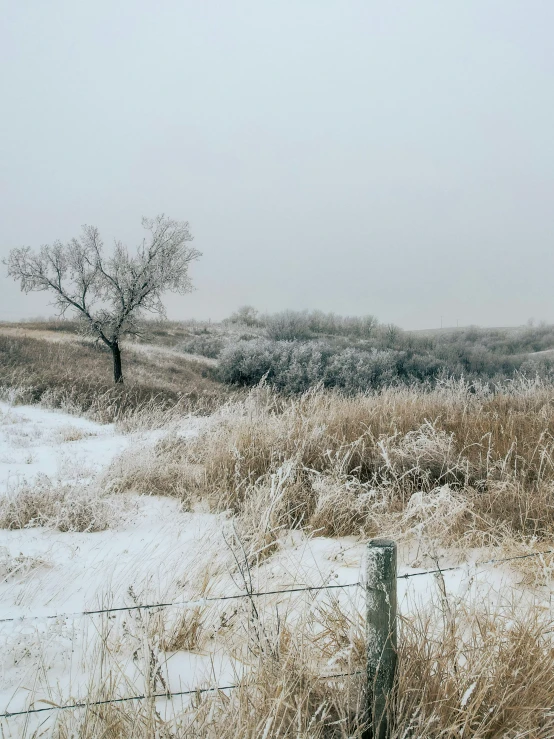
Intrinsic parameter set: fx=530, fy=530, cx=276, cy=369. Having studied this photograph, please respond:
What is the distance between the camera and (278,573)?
3471 mm

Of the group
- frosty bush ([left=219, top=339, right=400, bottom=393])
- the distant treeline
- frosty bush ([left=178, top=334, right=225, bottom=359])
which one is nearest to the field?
the distant treeline

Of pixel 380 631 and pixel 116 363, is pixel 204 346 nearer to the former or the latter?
pixel 116 363

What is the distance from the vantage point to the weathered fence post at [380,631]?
1.82m

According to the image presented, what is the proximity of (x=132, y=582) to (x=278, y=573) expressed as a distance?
932 mm

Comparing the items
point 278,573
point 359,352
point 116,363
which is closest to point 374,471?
point 278,573

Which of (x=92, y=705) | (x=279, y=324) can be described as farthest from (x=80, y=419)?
(x=279, y=324)

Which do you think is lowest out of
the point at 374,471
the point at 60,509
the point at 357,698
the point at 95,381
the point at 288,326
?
the point at 95,381

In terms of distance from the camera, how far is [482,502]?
4414 millimetres

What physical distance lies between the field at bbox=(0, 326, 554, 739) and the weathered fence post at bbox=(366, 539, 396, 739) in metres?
0.06

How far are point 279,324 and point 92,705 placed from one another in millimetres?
35631

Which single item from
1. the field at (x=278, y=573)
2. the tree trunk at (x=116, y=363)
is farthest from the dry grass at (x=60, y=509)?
the tree trunk at (x=116, y=363)

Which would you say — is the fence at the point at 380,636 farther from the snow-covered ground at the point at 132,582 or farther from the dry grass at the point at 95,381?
the dry grass at the point at 95,381

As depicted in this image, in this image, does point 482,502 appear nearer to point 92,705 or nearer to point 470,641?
point 470,641

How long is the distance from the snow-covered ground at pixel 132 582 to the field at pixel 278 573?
0.02 m
